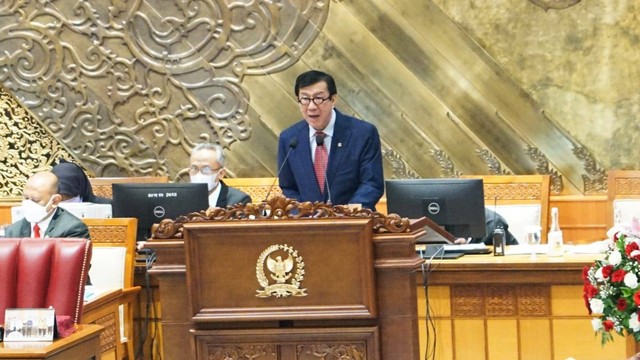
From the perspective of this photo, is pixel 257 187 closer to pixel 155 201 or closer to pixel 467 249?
pixel 155 201

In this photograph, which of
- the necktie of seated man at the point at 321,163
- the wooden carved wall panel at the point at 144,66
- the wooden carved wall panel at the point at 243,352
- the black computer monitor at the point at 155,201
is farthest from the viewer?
the wooden carved wall panel at the point at 144,66

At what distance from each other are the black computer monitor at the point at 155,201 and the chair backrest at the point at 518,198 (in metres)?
1.70

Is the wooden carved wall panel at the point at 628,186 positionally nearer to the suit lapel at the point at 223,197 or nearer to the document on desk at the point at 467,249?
the document on desk at the point at 467,249

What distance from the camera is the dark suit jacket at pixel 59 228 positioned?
5.20 m

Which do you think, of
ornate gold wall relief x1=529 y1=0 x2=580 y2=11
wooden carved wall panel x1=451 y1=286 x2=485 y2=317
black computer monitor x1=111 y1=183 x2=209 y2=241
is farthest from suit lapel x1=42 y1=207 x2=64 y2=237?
ornate gold wall relief x1=529 y1=0 x2=580 y2=11

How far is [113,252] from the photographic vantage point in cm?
541

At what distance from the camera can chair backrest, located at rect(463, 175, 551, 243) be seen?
6.14m

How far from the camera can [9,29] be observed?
7828 mm

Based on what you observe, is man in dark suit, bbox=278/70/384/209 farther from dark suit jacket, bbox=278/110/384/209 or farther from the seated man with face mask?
the seated man with face mask

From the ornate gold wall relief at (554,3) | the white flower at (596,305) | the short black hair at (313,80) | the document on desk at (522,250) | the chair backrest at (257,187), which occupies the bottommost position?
the white flower at (596,305)

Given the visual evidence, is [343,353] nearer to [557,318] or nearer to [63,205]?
[557,318]

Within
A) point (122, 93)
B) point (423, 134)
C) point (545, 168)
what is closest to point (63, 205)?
point (122, 93)

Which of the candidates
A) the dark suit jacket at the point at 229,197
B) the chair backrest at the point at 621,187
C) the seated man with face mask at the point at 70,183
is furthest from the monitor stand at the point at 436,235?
the seated man with face mask at the point at 70,183

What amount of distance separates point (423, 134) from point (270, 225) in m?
4.03
